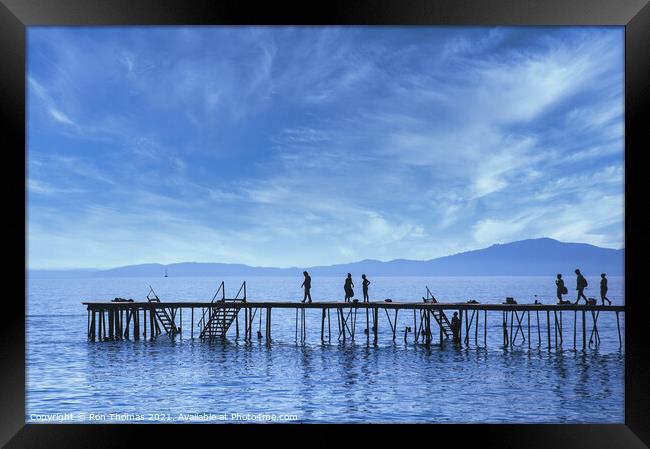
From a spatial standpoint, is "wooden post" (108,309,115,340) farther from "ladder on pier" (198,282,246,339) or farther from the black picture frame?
the black picture frame

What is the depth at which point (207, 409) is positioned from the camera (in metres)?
19.0

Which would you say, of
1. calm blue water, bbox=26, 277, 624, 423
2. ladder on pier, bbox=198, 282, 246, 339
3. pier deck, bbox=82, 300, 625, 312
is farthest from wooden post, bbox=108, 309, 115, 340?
ladder on pier, bbox=198, 282, 246, 339

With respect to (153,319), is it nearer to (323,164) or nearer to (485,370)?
(485,370)

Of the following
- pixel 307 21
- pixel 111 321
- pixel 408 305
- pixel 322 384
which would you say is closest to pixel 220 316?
pixel 111 321

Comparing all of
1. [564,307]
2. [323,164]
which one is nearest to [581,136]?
[323,164]

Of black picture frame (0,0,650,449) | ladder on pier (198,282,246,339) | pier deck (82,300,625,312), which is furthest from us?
ladder on pier (198,282,246,339)

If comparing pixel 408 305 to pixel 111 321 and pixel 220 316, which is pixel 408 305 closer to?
pixel 220 316

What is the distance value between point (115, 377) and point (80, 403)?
241 cm

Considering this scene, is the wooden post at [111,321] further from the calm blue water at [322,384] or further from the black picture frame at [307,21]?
the black picture frame at [307,21]

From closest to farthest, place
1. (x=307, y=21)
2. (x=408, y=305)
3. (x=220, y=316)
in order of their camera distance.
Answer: (x=307, y=21) < (x=408, y=305) < (x=220, y=316)

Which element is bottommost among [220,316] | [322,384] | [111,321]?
[322,384]

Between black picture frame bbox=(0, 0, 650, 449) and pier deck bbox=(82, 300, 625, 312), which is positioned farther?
pier deck bbox=(82, 300, 625, 312)

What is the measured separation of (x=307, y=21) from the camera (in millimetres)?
8102

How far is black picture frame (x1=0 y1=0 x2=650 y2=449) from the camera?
761 cm
